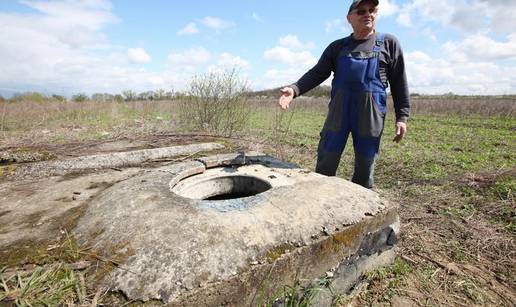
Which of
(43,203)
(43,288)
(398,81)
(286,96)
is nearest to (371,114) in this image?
(398,81)

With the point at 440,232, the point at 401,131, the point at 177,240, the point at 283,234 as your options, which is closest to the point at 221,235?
the point at 177,240

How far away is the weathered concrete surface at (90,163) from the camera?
2863mm

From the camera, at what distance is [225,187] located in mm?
2805

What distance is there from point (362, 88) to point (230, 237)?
5.86 feet

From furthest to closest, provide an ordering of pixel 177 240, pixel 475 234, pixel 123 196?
1. pixel 475 234
2. pixel 123 196
3. pixel 177 240

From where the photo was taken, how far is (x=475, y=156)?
624cm

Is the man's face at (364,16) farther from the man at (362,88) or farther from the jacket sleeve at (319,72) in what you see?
the jacket sleeve at (319,72)

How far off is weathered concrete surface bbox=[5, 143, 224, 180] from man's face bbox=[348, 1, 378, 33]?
225 cm

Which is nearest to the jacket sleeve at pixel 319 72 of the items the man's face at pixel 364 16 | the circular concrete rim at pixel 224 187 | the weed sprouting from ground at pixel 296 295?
the man's face at pixel 364 16

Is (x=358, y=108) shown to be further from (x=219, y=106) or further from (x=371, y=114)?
(x=219, y=106)

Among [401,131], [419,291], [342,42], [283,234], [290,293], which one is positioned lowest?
[419,291]

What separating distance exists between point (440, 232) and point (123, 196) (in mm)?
3029

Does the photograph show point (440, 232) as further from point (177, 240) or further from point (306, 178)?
point (177, 240)

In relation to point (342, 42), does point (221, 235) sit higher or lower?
lower
